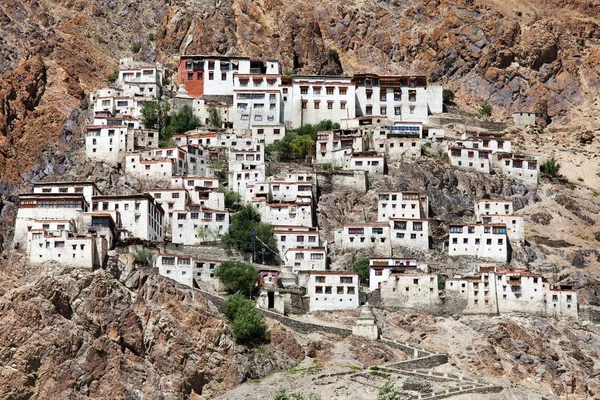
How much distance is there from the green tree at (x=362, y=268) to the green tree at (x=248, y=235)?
6.56 m

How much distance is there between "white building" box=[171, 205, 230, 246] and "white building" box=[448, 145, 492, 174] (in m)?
24.7

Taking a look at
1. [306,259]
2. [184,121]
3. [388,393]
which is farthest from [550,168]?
[388,393]

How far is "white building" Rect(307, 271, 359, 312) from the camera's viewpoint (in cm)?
9712

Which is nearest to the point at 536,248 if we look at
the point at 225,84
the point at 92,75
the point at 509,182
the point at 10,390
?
the point at 509,182

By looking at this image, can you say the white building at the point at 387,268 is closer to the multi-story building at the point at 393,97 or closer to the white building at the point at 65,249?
the white building at the point at 65,249

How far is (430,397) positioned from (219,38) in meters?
68.5

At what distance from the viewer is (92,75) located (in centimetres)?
13950

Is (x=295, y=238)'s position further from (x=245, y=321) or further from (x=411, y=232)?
(x=245, y=321)

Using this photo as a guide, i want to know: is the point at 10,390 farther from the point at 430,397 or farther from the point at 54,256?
the point at 430,397

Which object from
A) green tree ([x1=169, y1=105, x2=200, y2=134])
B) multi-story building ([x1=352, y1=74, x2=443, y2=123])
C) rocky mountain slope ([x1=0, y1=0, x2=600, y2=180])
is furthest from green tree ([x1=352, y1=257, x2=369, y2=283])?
rocky mountain slope ([x1=0, y1=0, x2=600, y2=180])

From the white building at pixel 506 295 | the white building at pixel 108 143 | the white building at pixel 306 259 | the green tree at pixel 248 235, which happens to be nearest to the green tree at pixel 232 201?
the green tree at pixel 248 235

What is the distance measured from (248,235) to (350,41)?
58.0 metres

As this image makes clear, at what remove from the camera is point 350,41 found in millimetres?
155750

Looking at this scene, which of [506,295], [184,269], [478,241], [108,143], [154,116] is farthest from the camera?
[154,116]
